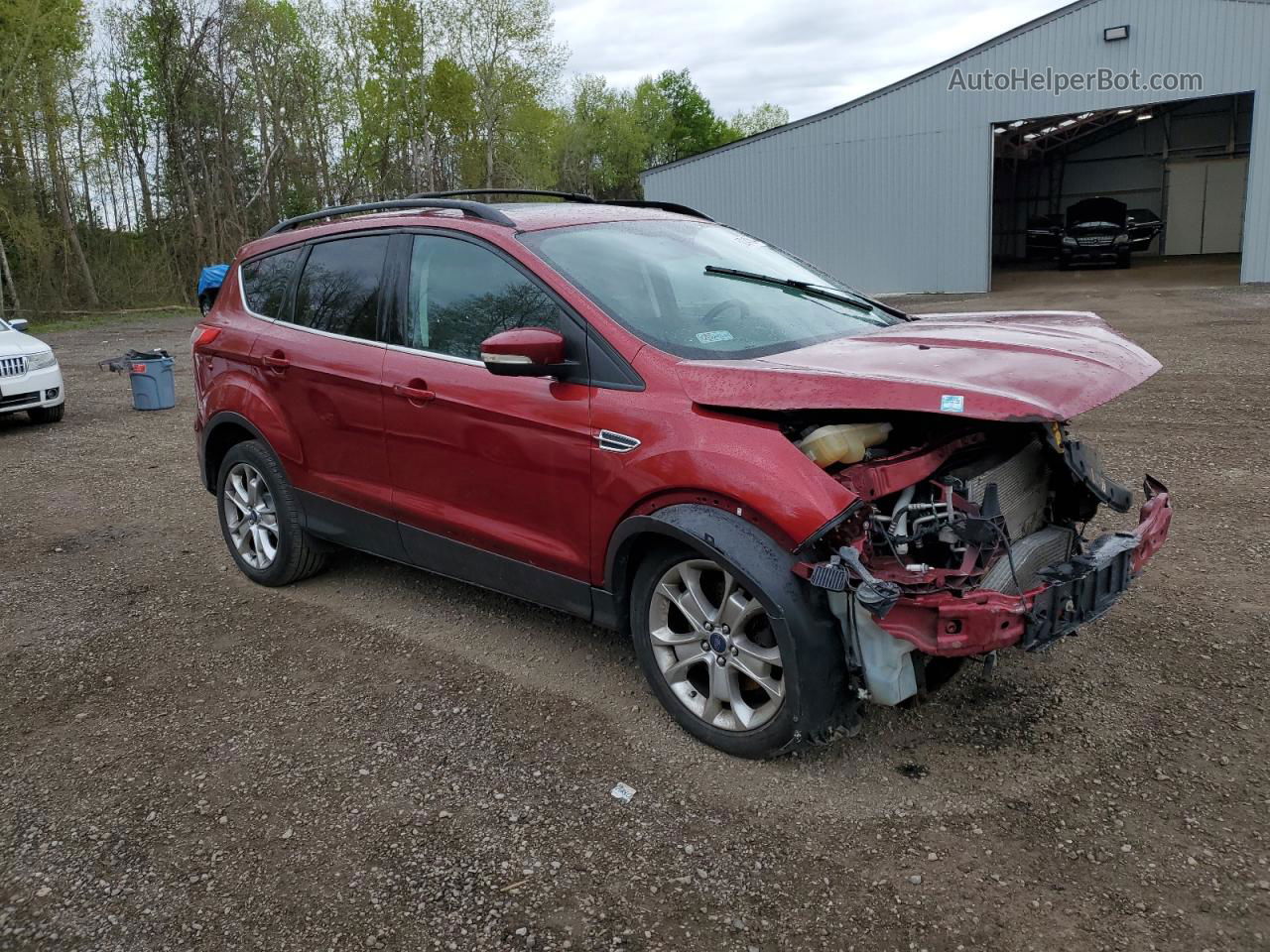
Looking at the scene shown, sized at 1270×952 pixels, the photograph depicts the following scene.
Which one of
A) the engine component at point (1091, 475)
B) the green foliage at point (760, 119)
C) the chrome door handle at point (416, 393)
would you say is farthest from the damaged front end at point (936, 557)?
the green foliage at point (760, 119)

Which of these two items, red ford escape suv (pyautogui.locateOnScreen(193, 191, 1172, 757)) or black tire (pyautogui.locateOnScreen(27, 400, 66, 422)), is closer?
red ford escape suv (pyautogui.locateOnScreen(193, 191, 1172, 757))

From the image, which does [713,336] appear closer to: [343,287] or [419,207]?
[419,207]

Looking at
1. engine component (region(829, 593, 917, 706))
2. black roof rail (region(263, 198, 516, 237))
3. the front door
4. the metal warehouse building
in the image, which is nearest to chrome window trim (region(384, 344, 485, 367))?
the front door

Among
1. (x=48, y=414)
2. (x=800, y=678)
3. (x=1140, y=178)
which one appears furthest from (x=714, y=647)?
(x=1140, y=178)

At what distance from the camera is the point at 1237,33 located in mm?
19297

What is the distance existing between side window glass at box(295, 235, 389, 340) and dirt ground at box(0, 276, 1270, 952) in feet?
4.63

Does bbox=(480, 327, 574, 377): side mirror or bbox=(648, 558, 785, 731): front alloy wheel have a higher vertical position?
bbox=(480, 327, 574, 377): side mirror

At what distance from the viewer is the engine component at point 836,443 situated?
9.77 feet

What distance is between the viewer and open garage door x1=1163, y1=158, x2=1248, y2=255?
30.6 metres

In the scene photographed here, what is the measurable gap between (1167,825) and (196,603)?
441cm

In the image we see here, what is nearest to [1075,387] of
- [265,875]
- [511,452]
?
[511,452]

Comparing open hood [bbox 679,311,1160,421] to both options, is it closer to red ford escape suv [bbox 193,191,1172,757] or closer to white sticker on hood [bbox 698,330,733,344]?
red ford escape suv [bbox 193,191,1172,757]

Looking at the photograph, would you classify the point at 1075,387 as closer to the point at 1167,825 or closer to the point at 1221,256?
the point at 1167,825

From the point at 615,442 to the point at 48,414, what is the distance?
1000 centimetres
